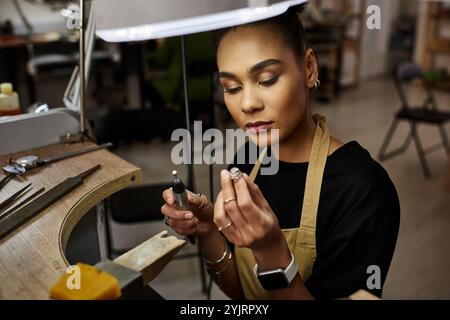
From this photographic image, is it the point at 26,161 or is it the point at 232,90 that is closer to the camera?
the point at 232,90

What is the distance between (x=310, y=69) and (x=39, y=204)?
0.60 meters

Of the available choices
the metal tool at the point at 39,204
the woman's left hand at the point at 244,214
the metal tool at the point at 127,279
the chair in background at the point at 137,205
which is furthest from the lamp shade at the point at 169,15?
the chair in background at the point at 137,205

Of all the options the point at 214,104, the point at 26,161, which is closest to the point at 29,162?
the point at 26,161

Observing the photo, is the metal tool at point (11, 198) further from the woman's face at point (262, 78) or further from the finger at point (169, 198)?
the woman's face at point (262, 78)

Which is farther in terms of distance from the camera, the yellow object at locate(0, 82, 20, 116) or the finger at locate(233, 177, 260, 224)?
the yellow object at locate(0, 82, 20, 116)

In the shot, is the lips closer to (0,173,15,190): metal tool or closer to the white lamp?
the white lamp

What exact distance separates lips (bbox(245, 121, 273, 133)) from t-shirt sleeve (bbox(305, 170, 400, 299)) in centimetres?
17

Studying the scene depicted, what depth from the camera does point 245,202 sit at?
0.63 metres

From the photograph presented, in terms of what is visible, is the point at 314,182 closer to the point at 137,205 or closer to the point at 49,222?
the point at 49,222

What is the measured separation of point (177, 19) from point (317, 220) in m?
0.41

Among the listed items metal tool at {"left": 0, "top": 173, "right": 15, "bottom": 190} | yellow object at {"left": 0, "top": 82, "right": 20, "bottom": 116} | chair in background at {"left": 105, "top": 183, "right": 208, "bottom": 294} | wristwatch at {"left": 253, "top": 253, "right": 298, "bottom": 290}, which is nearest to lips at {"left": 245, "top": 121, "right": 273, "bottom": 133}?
wristwatch at {"left": 253, "top": 253, "right": 298, "bottom": 290}

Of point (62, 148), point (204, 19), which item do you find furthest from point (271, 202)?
point (62, 148)

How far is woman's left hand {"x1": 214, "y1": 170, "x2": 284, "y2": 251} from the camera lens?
0.64m
